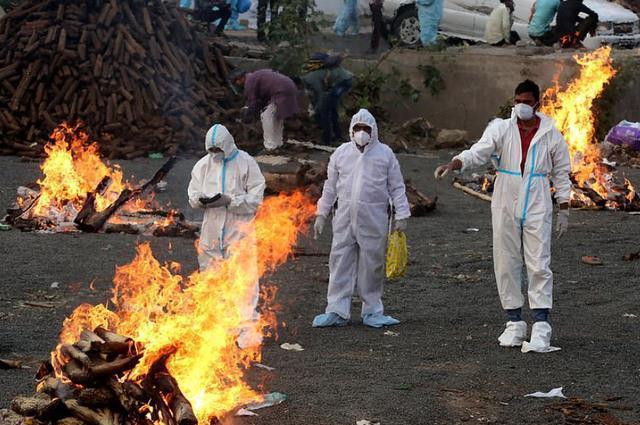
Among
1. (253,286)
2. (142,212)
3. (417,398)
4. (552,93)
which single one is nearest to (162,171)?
(142,212)

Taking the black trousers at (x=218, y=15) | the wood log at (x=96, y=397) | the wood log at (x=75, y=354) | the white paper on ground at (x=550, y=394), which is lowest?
the white paper on ground at (x=550, y=394)

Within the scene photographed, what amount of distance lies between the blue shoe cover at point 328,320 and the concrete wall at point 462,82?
13682 millimetres

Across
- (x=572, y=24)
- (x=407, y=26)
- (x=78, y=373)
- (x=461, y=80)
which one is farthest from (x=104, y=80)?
(x=78, y=373)

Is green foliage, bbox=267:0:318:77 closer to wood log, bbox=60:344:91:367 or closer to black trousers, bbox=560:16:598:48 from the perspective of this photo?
black trousers, bbox=560:16:598:48

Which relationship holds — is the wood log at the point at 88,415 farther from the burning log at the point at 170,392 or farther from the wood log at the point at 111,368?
the burning log at the point at 170,392

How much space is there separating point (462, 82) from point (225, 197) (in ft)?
48.5

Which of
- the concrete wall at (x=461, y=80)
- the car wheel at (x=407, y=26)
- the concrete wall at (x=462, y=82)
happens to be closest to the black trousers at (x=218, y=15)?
the concrete wall at (x=461, y=80)

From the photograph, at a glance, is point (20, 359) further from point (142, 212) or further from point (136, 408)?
point (142, 212)

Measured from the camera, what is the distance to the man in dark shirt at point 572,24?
24.5 meters

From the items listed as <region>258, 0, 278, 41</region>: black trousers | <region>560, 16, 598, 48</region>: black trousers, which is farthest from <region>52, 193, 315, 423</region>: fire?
<region>560, 16, 598, 48</region>: black trousers

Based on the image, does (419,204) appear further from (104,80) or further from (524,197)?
(104,80)

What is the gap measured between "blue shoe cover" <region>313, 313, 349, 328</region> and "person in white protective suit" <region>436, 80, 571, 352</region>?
151 centimetres

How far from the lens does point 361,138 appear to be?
1034 centimetres

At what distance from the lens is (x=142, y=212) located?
15391 millimetres
